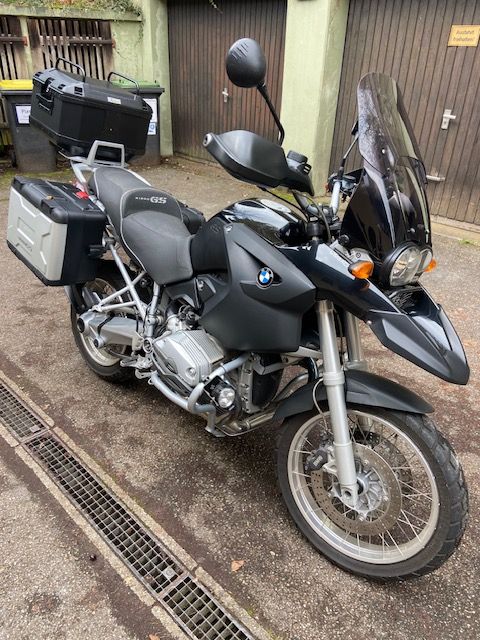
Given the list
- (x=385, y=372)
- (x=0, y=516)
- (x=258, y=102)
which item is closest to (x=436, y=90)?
(x=258, y=102)

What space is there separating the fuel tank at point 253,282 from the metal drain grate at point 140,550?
91 centimetres

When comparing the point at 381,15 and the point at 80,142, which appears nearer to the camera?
the point at 80,142

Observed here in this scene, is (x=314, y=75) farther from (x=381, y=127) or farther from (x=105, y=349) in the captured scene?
(x=381, y=127)

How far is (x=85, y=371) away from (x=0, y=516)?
46.7 inches

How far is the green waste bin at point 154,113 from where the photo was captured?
7.58m

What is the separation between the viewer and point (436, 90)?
18.4 feet

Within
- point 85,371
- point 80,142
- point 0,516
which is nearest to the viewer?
point 0,516

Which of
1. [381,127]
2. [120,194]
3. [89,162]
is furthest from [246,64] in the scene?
[89,162]

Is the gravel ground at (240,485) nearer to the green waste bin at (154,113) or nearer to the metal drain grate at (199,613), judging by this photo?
the metal drain grate at (199,613)

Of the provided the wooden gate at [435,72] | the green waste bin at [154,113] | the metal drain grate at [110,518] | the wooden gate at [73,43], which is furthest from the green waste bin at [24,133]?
the metal drain grate at [110,518]

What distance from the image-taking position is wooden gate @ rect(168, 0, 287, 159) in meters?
6.92

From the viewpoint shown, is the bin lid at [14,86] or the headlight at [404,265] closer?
the headlight at [404,265]

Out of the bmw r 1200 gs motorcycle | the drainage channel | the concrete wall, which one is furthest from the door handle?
the drainage channel

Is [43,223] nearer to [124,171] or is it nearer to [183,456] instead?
[124,171]
